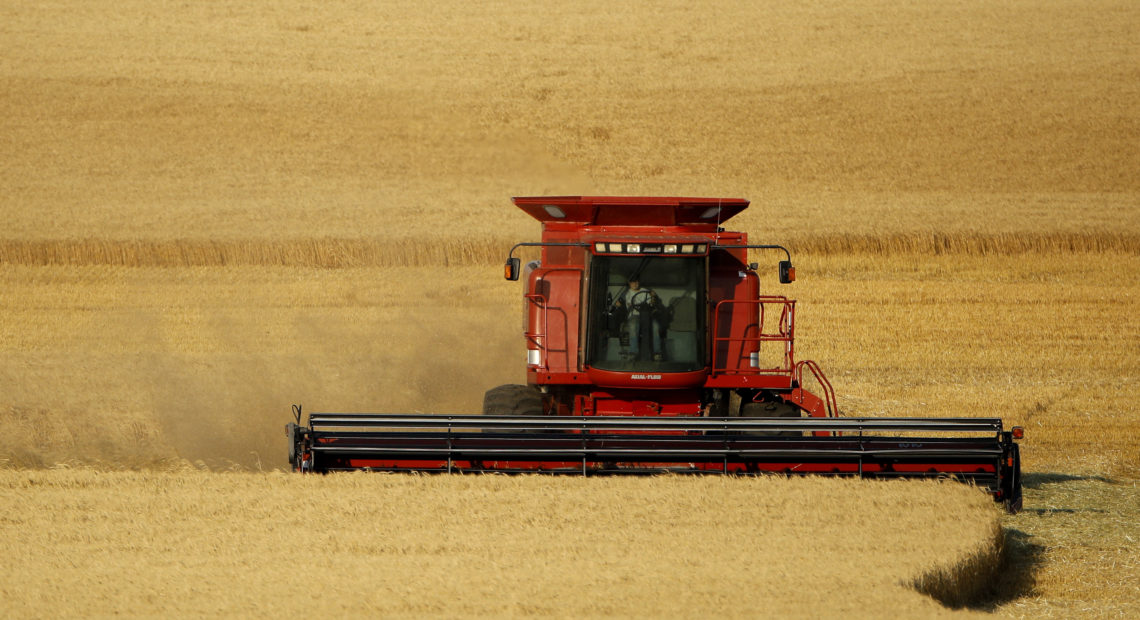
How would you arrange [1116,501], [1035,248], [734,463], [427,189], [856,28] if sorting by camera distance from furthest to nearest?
[856,28], [427,189], [1035,248], [1116,501], [734,463]

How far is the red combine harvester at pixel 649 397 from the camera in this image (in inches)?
336

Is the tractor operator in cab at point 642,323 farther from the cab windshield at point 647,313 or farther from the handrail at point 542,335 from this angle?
the handrail at point 542,335

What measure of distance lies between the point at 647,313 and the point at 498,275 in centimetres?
1086

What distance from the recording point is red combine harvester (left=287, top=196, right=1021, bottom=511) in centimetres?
853

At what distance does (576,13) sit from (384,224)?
48.6 feet

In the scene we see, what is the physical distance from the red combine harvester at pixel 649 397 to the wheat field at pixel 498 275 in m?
0.41

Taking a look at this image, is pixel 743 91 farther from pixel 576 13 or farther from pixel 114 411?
pixel 114 411

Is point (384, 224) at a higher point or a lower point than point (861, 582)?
higher

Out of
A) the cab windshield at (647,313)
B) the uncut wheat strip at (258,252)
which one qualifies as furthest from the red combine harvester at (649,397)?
the uncut wheat strip at (258,252)

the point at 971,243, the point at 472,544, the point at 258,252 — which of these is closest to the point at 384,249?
the point at 258,252

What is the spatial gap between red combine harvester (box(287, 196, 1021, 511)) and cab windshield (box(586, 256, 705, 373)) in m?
0.01

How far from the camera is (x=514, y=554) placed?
→ 6.72m

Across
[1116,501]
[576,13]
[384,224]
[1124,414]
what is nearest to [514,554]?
[1116,501]

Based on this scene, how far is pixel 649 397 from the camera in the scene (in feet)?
32.9
